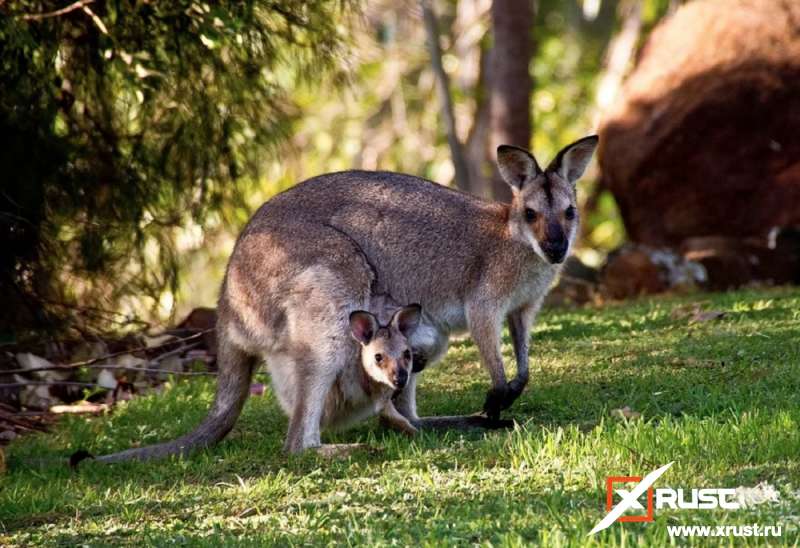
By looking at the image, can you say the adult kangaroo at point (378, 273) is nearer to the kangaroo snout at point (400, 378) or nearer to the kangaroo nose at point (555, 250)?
the kangaroo nose at point (555, 250)

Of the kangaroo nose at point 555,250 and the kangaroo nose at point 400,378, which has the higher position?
the kangaroo nose at point 555,250

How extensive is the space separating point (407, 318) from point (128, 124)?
13.5 ft

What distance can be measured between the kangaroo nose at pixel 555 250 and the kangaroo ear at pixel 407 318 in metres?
0.73

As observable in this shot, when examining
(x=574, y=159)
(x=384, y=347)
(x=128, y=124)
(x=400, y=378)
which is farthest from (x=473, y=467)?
(x=128, y=124)

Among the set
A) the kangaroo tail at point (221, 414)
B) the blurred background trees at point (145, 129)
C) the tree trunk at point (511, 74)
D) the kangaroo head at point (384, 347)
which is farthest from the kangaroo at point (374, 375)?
the tree trunk at point (511, 74)

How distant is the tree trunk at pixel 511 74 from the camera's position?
12109 millimetres

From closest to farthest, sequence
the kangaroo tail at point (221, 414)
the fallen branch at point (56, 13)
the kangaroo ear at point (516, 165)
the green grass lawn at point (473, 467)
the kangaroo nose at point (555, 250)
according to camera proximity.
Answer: the green grass lawn at point (473, 467) < the kangaroo tail at point (221, 414) < the kangaroo nose at point (555, 250) < the kangaroo ear at point (516, 165) < the fallen branch at point (56, 13)

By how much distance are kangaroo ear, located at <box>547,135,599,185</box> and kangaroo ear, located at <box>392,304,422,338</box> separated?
110 cm

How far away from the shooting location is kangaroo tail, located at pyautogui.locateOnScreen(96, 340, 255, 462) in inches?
238

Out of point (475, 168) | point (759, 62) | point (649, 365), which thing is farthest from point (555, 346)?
point (475, 168)

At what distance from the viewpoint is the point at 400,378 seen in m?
5.90

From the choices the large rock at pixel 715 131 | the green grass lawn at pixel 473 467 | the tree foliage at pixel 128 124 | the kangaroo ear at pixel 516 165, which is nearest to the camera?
the green grass lawn at pixel 473 467

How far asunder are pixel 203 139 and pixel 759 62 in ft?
17.5

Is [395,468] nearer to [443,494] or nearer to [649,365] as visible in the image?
[443,494]
